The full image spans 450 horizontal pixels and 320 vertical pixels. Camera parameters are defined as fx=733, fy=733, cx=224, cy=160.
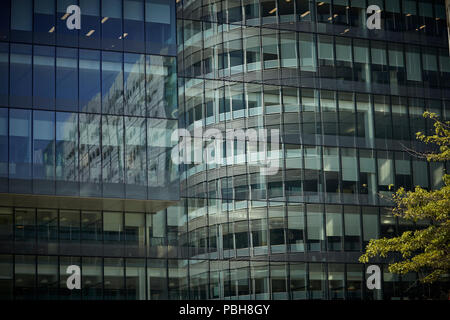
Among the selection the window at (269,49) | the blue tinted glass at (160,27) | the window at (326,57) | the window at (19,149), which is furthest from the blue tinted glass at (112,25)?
the window at (326,57)

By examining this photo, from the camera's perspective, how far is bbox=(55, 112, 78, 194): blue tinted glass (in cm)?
3694

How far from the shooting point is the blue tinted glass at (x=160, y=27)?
130 feet

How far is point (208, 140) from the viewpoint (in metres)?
43.5

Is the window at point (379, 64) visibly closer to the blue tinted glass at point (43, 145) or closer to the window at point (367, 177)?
the window at point (367, 177)

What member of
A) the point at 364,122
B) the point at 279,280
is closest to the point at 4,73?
the point at 279,280

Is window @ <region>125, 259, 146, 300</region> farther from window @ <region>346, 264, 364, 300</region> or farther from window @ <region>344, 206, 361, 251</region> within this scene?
window @ <region>344, 206, 361, 251</region>

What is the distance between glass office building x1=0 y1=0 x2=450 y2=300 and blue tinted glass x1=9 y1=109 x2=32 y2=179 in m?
0.07

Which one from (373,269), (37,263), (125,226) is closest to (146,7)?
(125,226)

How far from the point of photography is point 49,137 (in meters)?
37.1

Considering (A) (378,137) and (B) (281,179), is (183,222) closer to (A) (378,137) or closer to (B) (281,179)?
(B) (281,179)

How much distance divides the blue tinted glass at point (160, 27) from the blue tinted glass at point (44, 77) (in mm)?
5268

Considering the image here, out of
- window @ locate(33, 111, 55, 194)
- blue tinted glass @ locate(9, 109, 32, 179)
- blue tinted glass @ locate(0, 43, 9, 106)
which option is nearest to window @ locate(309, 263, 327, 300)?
window @ locate(33, 111, 55, 194)
